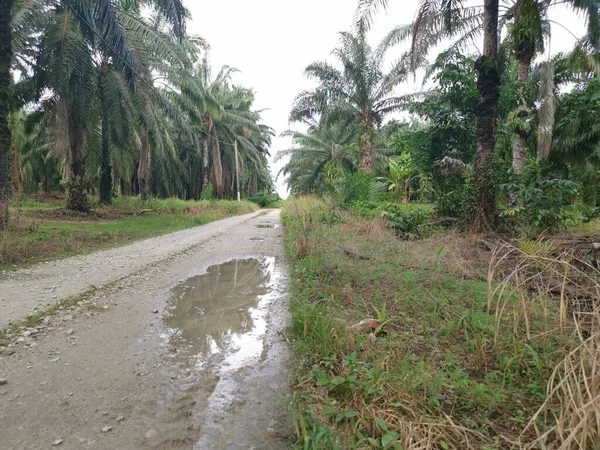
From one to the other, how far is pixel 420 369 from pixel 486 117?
7091 mm

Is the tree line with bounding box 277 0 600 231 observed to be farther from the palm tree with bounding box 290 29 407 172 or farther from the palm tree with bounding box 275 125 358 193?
the palm tree with bounding box 275 125 358 193

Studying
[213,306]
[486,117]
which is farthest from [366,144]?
[213,306]

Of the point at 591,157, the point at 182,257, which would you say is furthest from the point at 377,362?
the point at 591,157

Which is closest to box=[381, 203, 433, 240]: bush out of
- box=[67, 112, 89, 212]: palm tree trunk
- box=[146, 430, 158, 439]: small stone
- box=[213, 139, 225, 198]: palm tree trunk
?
box=[146, 430, 158, 439]: small stone

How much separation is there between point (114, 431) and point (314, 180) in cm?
2905

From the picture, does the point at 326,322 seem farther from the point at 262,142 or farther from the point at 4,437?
the point at 262,142

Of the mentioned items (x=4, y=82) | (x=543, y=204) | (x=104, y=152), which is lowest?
(x=543, y=204)

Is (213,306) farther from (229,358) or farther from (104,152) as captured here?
(104,152)

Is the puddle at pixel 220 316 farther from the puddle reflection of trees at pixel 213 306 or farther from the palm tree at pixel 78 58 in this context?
the palm tree at pixel 78 58

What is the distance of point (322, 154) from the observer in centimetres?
2739

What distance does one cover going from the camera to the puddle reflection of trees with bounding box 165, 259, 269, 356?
11.0 ft

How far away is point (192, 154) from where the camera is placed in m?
31.7

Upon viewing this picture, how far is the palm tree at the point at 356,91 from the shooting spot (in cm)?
1698

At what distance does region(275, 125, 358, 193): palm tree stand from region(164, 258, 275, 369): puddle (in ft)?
56.9
